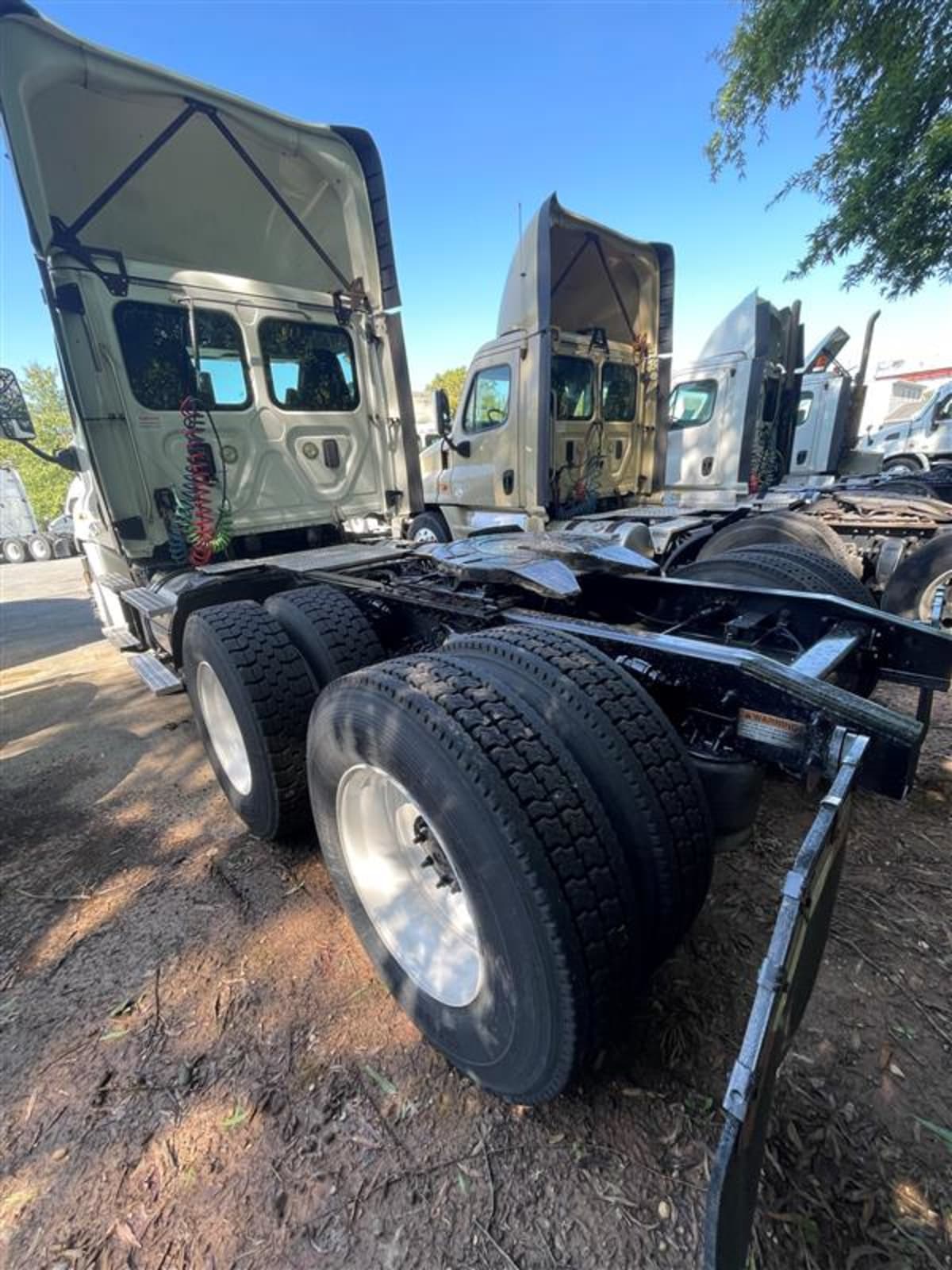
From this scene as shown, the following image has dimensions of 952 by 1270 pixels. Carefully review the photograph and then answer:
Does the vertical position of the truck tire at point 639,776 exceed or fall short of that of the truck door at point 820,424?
it falls short

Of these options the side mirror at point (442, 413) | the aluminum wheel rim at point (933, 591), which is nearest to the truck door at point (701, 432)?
the side mirror at point (442, 413)

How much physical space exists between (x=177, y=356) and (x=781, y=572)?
4.28 m

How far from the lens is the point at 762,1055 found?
0.87m

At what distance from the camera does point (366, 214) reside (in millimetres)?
4477

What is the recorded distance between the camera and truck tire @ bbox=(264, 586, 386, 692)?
254 centimetres

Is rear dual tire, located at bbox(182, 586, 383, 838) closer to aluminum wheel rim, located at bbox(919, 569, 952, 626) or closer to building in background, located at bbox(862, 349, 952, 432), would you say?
aluminum wheel rim, located at bbox(919, 569, 952, 626)

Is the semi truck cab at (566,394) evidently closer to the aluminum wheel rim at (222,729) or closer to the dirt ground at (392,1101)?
the aluminum wheel rim at (222,729)

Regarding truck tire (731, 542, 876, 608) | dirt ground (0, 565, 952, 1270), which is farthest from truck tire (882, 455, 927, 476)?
dirt ground (0, 565, 952, 1270)

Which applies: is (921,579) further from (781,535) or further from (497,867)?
(497,867)

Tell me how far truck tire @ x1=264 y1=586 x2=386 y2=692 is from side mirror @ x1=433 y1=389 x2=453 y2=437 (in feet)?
16.2

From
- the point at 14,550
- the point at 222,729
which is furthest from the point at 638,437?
the point at 14,550

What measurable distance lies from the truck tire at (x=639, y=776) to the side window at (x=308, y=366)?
13.0 feet

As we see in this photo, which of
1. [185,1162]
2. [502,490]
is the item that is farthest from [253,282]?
[185,1162]

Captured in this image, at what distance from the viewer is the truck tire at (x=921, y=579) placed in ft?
13.2
